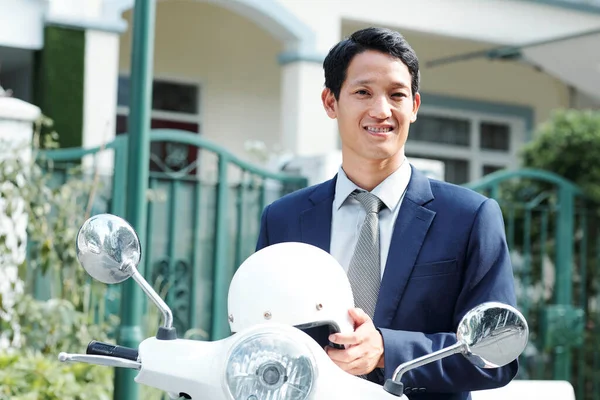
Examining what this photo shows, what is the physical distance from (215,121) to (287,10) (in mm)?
1515

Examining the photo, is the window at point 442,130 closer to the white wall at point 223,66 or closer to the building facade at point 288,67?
the building facade at point 288,67

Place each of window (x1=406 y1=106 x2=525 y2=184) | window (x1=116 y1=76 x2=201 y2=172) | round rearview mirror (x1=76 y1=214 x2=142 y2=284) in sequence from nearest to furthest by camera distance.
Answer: round rearview mirror (x1=76 y1=214 x2=142 y2=284) < window (x1=116 y1=76 x2=201 y2=172) < window (x1=406 y1=106 x2=525 y2=184)

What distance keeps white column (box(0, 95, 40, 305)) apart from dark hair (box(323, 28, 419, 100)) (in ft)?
12.1

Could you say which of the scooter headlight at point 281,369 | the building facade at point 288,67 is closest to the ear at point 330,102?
the scooter headlight at point 281,369

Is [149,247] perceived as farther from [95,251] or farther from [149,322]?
[95,251]

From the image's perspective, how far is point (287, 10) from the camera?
882 centimetres

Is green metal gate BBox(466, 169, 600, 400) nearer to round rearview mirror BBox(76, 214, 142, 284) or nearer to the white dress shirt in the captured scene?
the white dress shirt

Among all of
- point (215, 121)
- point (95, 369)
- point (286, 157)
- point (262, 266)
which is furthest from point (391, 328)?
point (215, 121)

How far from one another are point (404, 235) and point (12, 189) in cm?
382

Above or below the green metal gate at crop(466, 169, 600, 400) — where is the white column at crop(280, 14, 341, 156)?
above

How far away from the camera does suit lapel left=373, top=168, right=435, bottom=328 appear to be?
6.88 feet

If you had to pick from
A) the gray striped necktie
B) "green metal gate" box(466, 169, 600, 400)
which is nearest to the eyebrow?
the gray striped necktie

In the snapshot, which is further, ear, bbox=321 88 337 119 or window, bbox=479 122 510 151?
window, bbox=479 122 510 151

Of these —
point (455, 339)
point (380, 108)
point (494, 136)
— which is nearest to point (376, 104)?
point (380, 108)
